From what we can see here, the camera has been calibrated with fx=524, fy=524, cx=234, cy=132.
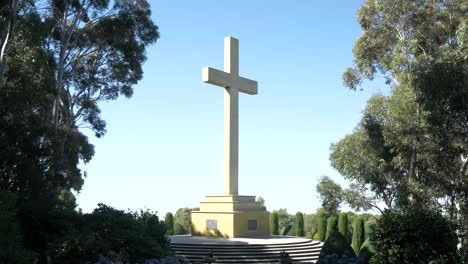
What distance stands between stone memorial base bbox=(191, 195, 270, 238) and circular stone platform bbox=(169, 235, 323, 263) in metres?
1.72

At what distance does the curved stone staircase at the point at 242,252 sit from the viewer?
23.5 m

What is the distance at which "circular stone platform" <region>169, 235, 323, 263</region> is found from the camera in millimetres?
23531

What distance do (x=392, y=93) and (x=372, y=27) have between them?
7.63m

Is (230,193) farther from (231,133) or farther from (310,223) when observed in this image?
(310,223)

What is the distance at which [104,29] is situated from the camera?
2864cm

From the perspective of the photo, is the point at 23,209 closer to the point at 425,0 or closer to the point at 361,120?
the point at 361,120

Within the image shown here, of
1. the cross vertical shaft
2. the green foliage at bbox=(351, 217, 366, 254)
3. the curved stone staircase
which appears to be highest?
the cross vertical shaft

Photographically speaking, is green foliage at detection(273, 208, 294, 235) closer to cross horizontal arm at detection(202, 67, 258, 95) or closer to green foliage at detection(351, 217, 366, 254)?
green foliage at detection(351, 217, 366, 254)

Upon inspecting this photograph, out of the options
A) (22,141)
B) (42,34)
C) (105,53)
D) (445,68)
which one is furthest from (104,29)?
(445,68)

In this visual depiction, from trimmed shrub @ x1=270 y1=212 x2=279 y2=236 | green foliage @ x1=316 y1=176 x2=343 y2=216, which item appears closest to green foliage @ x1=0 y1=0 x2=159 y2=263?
green foliage @ x1=316 y1=176 x2=343 y2=216

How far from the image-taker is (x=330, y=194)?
94.0ft

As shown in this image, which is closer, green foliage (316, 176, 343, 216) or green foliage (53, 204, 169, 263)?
green foliage (53, 204, 169, 263)

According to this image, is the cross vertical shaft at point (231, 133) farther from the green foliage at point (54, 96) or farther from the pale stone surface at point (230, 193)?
the green foliage at point (54, 96)

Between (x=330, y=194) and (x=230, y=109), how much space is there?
283 inches
